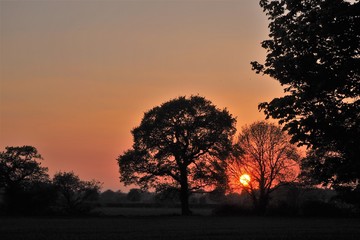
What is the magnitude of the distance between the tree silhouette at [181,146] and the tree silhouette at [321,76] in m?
41.2

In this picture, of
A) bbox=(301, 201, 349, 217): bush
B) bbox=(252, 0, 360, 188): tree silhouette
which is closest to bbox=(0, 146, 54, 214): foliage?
bbox=(301, 201, 349, 217): bush

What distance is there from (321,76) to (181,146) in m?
44.2

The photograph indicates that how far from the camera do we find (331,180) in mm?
25250

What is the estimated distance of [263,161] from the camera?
2913 inches

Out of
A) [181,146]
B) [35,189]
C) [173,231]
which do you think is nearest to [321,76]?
[173,231]

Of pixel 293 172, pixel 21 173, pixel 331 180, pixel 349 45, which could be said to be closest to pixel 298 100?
pixel 349 45

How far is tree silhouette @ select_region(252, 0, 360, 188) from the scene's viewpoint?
831 inches

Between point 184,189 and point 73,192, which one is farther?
point 73,192

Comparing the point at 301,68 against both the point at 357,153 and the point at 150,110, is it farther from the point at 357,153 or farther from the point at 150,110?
the point at 150,110

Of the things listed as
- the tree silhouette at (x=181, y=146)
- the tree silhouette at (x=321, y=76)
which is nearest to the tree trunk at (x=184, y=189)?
the tree silhouette at (x=181, y=146)

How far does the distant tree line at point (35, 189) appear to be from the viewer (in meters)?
75.2

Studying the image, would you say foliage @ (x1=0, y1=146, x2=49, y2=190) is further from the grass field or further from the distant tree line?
the grass field

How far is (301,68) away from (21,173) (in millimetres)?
73489

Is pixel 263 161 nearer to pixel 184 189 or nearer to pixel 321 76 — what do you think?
pixel 184 189
